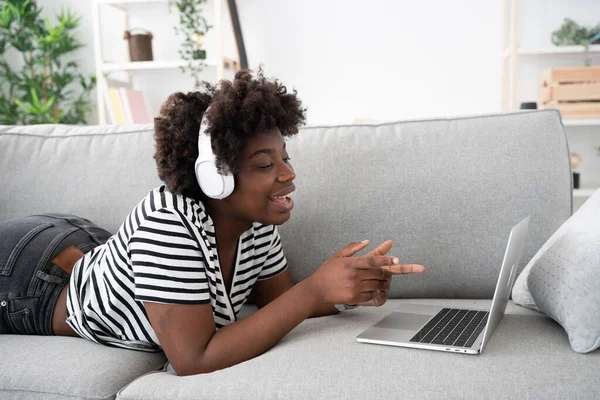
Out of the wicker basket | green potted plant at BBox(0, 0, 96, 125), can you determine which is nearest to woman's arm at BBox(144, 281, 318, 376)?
the wicker basket

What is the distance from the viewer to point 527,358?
0.90m

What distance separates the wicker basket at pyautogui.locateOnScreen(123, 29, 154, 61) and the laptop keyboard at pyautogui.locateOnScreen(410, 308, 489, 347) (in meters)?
2.12

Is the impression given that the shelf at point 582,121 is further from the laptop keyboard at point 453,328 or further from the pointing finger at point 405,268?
the pointing finger at point 405,268

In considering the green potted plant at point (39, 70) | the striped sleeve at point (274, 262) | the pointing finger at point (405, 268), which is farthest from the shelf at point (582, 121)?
the green potted plant at point (39, 70)

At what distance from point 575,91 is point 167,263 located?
2123 mm

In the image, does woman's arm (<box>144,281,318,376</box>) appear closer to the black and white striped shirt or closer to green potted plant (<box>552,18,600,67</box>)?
the black and white striped shirt

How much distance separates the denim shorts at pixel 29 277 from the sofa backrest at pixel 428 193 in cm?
22

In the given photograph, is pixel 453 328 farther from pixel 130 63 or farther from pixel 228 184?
pixel 130 63

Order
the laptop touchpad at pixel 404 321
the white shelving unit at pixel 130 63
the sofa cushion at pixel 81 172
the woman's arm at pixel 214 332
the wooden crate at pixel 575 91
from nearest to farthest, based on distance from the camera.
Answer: the woman's arm at pixel 214 332 → the laptop touchpad at pixel 404 321 → the sofa cushion at pixel 81 172 → the wooden crate at pixel 575 91 → the white shelving unit at pixel 130 63

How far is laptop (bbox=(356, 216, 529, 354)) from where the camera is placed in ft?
3.03

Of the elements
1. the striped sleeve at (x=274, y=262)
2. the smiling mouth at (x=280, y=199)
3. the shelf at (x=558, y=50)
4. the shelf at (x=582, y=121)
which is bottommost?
the striped sleeve at (x=274, y=262)

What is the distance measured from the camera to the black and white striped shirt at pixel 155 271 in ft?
3.16

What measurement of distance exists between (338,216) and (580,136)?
1.85 m

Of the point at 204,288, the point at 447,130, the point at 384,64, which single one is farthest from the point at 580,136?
the point at 204,288
